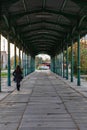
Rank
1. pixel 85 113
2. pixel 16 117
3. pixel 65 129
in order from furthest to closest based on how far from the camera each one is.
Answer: pixel 85 113 → pixel 16 117 → pixel 65 129

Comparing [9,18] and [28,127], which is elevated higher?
[9,18]

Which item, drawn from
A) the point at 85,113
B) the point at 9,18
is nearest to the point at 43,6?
the point at 9,18

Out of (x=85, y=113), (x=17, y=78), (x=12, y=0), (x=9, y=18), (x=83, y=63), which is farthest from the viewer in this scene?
(x=83, y=63)

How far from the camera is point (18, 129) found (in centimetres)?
1198

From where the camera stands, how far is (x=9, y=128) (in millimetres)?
12234

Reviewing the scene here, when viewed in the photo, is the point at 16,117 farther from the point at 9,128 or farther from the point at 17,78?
the point at 17,78

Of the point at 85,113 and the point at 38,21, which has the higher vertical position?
the point at 38,21

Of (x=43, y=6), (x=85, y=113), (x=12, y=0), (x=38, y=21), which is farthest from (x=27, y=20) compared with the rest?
(x=85, y=113)

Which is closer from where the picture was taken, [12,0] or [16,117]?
[16,117]

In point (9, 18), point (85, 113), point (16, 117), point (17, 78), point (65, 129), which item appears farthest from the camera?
point (9, 18)

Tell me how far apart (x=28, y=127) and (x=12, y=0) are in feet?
52.4

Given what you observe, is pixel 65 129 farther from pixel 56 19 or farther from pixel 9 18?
pixel 56 19

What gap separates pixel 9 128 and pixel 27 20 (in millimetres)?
27529

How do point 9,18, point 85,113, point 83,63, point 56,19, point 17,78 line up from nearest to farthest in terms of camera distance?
point 85,113
point 17,78
point 9,18
point 56,19
point 83,63
